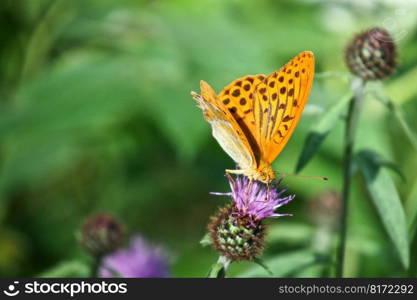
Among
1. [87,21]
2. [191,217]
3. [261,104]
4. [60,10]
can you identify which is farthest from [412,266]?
[60,10]

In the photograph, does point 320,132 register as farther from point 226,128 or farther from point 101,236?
point 101,236

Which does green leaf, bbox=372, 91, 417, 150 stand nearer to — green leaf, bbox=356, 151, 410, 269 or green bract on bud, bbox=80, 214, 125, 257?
green leaf, bbox=356, 151, 410, 269

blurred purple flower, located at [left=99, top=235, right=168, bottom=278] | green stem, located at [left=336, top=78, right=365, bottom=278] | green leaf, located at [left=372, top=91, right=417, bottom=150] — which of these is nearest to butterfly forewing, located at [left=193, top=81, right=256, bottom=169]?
green stem, located at [left=336, top=78, right=365, bottom=278]

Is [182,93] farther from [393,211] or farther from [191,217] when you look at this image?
[393,211]

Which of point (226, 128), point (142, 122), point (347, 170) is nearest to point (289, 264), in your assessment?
point (347, 170)

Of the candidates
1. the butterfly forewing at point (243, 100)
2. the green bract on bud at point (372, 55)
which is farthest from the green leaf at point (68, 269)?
the green bract on bud at point (372, 55)

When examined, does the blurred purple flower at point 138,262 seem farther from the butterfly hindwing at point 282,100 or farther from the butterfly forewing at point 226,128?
the butterfly hindwing at point 282,100
